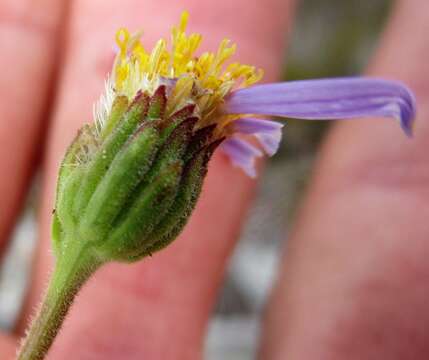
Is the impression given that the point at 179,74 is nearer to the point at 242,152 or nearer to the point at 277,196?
the point at 242,152

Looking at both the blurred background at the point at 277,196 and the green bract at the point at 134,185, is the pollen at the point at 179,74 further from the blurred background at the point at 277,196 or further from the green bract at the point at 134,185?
the blurred background at the point at 277,196

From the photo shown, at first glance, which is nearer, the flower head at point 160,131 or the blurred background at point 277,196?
the flower head at point 160,131

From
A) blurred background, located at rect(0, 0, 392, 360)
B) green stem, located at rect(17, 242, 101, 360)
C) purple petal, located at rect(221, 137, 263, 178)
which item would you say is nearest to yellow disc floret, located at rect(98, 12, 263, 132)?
purple petal, located at rect(221, 137, 263, 178)

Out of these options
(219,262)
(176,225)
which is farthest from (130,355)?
(176,225)

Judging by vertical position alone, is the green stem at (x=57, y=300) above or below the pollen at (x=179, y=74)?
below

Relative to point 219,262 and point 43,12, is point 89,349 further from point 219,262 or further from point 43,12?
point 43,12

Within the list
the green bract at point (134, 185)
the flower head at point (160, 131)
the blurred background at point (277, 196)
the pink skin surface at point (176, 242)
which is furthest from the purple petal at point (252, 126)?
the blurred background at point (277, 196)
